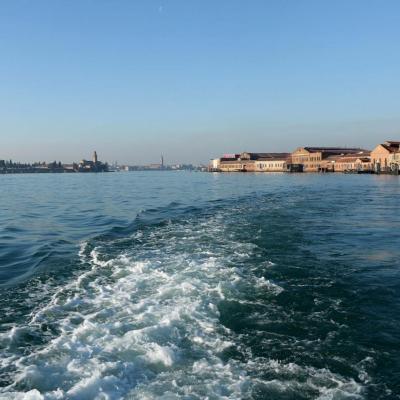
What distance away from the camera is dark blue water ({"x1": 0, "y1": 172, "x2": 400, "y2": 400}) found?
4746 millimetres

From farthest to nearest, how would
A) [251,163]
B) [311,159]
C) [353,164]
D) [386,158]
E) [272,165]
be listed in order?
1. [251,163]
2. [272,165]
3. [311,159]
4. [353,164]
5. [386,158]

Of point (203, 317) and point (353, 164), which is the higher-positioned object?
point (353, 164)

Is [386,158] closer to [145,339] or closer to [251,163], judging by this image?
[251,163]

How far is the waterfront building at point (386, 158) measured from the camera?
8506 centimetres

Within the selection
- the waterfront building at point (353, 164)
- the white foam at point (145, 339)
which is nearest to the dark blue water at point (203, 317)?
the white foam at point (145, 339)

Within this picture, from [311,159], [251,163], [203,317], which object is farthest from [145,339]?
[251,163]

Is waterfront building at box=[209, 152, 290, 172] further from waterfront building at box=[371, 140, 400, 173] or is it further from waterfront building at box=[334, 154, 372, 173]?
waterfront building at box=[371, 140, 400, 173]

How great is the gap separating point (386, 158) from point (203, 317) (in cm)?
9289

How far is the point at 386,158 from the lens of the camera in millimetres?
89125

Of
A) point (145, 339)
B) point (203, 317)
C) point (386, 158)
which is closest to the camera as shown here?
point (145, 339)

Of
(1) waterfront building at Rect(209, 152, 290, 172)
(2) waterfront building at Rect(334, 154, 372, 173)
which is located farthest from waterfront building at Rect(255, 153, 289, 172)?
(2) waterfront building at Rect(334, 154, 372, 173)

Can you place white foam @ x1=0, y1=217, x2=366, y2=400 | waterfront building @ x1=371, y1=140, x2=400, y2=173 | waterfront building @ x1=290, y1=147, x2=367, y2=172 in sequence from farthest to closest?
waterfront building @ x1=290, y1=147, x2=367, y2=172 → waterfront building @ x1=371, y1=140, x2=400, y2=173 → white foam @ x1=0, y1=217, x2=366, y2=400

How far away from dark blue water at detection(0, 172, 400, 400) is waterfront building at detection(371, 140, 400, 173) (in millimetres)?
78422

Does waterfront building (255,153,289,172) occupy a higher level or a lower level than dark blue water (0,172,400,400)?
higher
